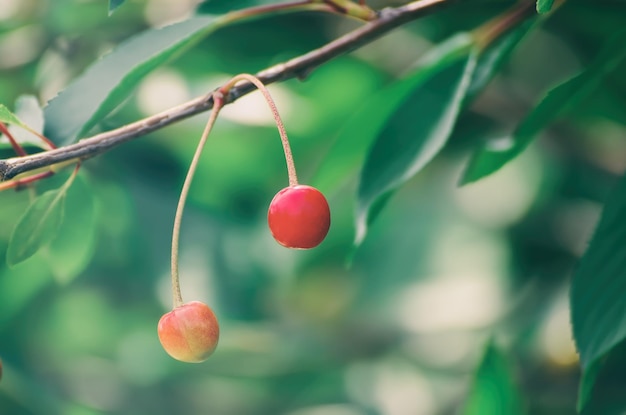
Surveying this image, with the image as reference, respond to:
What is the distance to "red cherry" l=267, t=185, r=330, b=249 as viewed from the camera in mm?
647

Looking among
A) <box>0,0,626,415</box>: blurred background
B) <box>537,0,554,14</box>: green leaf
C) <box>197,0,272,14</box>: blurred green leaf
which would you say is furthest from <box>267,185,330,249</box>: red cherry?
<box>0,0,626,415</box>: blurred background

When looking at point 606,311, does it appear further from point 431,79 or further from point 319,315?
point 319,315

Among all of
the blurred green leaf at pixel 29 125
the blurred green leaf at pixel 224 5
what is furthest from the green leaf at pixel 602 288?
the blurred green leaf at pixel 29 125

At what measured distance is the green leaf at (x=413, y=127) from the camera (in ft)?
2.78

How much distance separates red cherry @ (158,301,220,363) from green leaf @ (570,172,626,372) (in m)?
0.35

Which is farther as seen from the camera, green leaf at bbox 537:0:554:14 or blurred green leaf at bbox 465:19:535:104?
blurred green leaf at bbox 465:19:535:104

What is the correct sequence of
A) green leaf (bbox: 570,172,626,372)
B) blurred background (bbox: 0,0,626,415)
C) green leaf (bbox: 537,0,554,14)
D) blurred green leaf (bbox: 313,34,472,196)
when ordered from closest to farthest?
green leaf (bbox: 537,0,554,14)
green leaf (bbox: 570,172,626,372)
blurred green leaf (bbox: 313,34,472,196)
blurred background (bbox: 0,0,626,415)

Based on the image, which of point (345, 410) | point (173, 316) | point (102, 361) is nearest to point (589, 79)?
point (173, 316)

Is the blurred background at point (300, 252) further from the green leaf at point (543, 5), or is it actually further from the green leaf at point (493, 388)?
the green leaf at point (543, 5)

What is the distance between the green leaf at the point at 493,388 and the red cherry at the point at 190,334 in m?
0.49

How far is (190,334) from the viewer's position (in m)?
0.66

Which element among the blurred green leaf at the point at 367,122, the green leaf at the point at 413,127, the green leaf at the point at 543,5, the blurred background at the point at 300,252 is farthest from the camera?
the blurred background at the point at 300,252

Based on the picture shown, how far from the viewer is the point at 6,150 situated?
85cm

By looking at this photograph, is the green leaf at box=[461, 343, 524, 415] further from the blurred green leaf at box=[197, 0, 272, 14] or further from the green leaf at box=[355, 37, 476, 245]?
the blurred green leaf at box=[197, 0, 272, 14]
